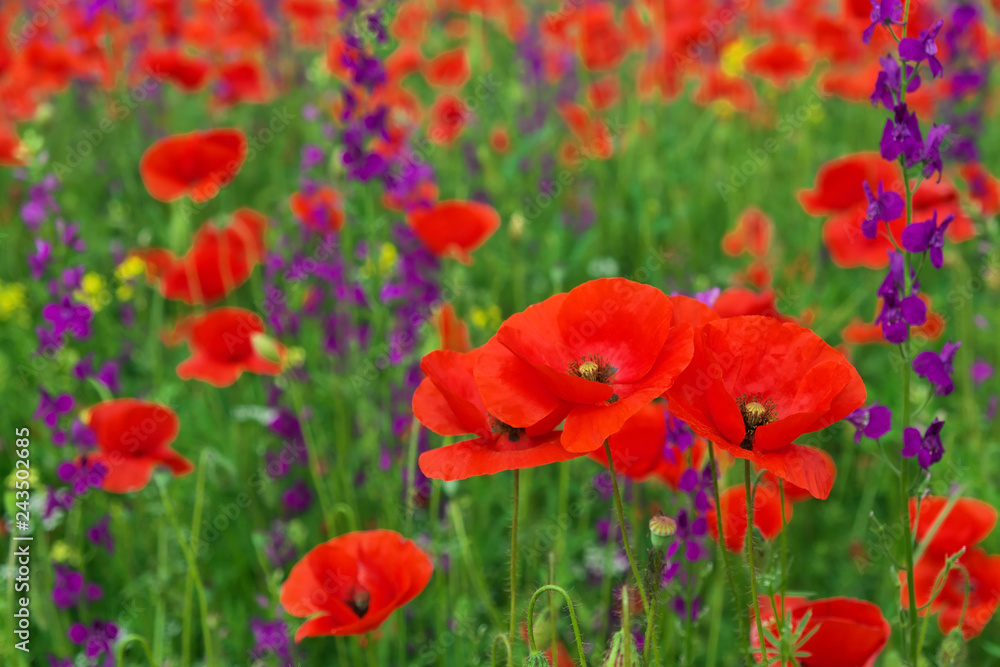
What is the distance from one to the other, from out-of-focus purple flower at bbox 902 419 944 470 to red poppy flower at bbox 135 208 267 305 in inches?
71.7

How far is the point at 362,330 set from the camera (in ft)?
7.33

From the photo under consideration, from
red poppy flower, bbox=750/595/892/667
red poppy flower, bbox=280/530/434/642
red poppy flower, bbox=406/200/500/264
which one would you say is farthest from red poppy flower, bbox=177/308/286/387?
red poppy flower, bbox=750/595/892/667

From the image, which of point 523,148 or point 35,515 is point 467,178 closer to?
point 523,148

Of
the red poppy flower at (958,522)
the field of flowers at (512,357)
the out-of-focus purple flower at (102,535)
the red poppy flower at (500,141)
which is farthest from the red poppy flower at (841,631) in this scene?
the red poppy flower at (500,141)

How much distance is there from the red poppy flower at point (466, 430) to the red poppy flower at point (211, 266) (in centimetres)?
154

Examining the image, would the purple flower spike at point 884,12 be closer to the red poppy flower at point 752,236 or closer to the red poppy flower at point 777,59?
the red poppy flower at point 752,236

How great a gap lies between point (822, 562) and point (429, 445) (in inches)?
36.4

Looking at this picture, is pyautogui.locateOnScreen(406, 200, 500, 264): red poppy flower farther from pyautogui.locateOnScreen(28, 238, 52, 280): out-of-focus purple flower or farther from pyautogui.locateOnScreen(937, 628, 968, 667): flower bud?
pyautogui.locateOnScreen(937, 628, 968, 667): flower bud

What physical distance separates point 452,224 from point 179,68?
1.55 m

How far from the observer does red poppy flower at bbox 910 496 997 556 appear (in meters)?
1.25

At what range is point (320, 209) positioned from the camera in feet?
7.59

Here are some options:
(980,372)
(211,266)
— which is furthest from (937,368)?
(211,266)

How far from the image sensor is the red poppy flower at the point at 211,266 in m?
2.33

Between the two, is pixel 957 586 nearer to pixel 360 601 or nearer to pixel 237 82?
pixel 360 601
